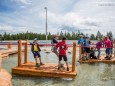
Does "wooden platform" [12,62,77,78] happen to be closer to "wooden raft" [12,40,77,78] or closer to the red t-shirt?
"wooden raft" [12,40,77,78]

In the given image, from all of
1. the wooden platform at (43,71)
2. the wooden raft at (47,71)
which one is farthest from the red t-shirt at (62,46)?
the wooden platform at (43,71)

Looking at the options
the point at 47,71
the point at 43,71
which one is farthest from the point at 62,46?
the point at 43,71

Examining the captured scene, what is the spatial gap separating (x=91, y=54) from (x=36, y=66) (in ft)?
22.5

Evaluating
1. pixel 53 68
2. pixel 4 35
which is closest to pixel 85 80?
pixel 53 68

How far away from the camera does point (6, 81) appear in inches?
231

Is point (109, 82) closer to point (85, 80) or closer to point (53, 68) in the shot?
point (85, 80)

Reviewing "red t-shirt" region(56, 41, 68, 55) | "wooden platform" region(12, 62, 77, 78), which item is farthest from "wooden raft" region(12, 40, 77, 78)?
"red t-shirt" region(56, 41, 68, 55)

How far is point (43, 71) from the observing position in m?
11.6

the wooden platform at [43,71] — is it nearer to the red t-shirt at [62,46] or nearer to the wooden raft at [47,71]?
the wooden raft at [47,71]

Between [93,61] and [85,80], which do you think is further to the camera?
[93,61]

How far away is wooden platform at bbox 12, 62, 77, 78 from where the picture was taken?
1116 centimetres

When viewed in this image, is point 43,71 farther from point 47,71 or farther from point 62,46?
point 62,46

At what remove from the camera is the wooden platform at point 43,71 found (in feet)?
36.6

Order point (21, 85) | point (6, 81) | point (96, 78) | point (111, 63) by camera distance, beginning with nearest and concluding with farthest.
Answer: point (6, 81), point (21, 85), point (96, 78), point (111, 63)
